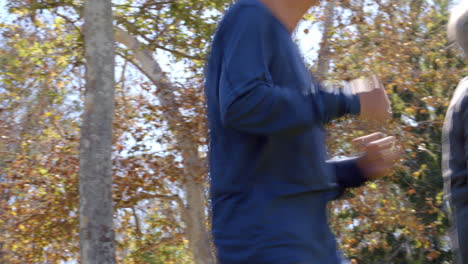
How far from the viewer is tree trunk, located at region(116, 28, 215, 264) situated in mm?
8250

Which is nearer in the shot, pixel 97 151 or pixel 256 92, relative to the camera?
pixel 256 92

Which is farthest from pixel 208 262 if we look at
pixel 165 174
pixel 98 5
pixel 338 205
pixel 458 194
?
pixel 458 194

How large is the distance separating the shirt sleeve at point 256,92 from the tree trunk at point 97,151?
16.0 feet

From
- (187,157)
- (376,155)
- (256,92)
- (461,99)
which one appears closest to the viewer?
(256,92)

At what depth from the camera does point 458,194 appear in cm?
206

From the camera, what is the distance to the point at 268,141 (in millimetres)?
1588

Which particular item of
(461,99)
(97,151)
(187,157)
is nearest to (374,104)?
(461,99)

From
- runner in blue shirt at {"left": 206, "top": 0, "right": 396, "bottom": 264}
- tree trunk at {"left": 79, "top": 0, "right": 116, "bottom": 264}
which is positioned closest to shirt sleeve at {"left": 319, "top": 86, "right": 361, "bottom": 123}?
runner in blue shirt at {"left": 206, "top": 0, "right": 396, "bottom": 264}

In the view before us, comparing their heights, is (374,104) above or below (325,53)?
below

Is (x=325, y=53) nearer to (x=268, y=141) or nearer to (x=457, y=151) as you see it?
(x=457, y=151)

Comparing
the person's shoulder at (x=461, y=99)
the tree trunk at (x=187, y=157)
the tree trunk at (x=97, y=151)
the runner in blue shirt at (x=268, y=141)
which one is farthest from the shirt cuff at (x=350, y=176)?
the tree trunk at (x=187, y=157)

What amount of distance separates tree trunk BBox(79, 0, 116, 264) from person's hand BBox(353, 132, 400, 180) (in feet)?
15.5

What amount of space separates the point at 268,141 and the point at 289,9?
1.28 feet

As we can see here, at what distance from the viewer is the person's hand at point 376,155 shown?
1.82 m
